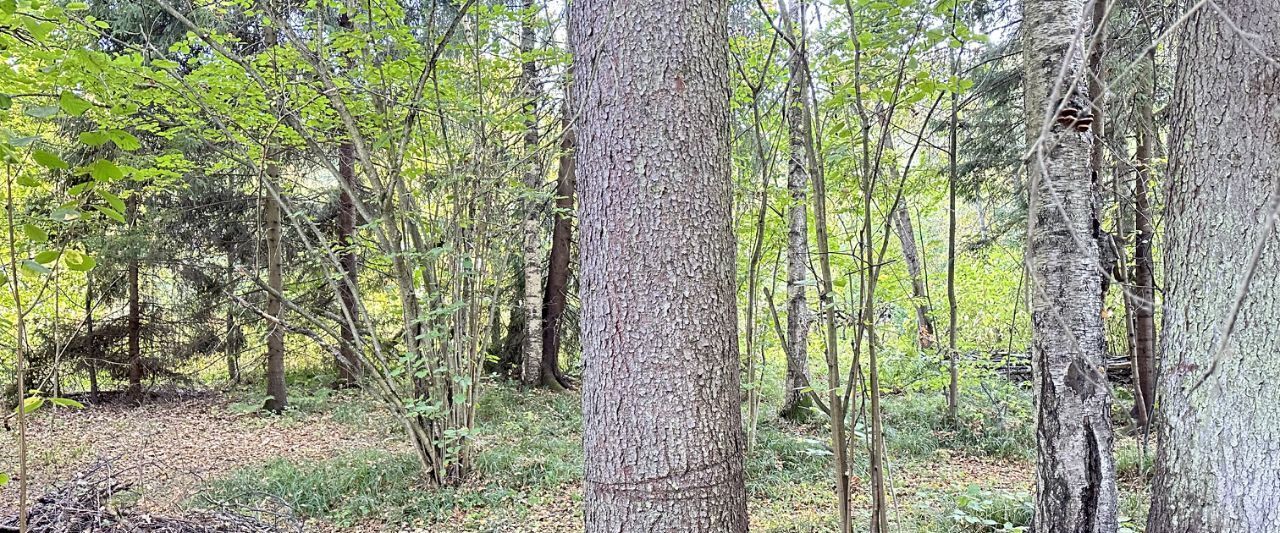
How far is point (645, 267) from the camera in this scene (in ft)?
6.07

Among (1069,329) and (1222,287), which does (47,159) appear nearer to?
(1222,287)

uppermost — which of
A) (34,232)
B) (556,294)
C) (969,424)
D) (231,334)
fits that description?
(34,232)

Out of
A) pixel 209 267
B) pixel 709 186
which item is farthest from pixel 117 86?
pixel 209 267

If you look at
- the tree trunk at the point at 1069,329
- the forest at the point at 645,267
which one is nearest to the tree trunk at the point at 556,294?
the forest at the point at 645,267

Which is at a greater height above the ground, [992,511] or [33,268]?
[33,268]

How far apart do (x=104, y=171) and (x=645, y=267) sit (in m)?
1.19

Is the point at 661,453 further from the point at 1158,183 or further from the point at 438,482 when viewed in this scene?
the point at 1158,183

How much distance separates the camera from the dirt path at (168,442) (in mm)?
5539

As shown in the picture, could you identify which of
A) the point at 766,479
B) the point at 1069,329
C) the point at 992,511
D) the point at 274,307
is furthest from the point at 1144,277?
the point at 274,307

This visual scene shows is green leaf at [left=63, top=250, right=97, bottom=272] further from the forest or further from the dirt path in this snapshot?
the dirt path

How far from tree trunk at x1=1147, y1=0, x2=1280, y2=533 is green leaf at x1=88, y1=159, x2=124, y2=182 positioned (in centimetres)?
263

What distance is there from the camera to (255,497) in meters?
4.86

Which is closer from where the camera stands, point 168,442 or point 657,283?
point 657,283

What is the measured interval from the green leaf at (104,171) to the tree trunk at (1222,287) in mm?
2625
